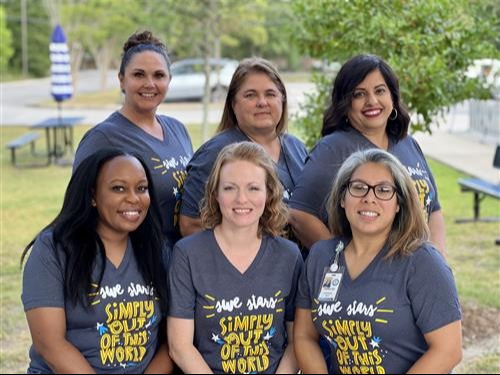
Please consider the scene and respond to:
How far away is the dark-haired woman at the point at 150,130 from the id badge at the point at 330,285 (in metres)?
1.04

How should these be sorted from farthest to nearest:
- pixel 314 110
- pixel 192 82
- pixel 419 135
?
pixel 192 82
pixel 419 135
pixel 314 110

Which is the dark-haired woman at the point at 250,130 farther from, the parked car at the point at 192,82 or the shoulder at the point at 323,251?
the parked car at the point at 192,82

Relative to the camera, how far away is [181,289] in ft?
9.77

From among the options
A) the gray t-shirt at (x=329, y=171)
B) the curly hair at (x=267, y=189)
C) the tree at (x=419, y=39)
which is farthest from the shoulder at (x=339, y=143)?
the tree at (x=419, y=39)

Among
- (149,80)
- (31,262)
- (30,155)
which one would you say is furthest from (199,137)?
(31,262)

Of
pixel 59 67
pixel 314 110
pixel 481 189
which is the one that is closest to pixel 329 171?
pixel 314 110

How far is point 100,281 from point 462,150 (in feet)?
46.9

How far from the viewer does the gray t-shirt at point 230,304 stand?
115 inches

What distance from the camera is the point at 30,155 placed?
15547 millimetres

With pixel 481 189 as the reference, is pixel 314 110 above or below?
above

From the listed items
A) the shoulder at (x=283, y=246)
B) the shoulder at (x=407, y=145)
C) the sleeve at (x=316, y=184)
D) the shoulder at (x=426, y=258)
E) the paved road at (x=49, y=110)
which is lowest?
the paved road at (x=49, y=110)

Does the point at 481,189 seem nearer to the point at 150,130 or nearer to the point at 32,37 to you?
the point at 150,130

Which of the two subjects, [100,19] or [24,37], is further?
[24,37]

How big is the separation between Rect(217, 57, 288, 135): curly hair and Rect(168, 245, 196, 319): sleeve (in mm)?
993
